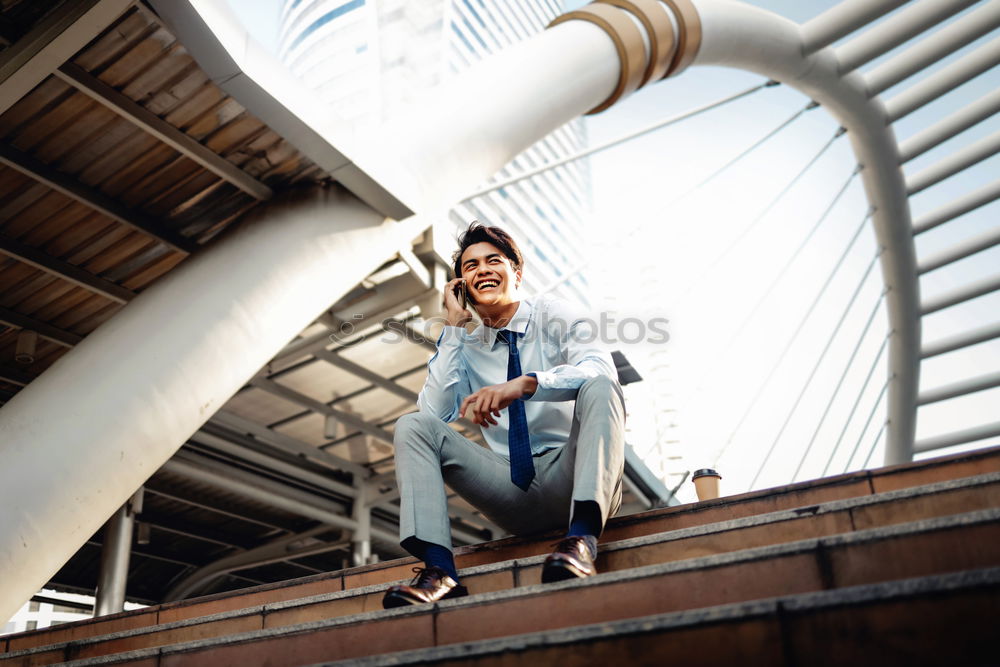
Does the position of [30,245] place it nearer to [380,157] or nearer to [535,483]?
[380,157]

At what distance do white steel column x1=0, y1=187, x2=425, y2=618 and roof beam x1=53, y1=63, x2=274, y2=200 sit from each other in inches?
7.5

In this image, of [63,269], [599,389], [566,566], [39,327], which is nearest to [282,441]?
[39,327]

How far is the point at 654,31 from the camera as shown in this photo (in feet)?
20.1

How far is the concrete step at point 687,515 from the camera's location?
2.30 meters

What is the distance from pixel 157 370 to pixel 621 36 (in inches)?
159

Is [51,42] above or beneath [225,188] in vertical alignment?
beneath

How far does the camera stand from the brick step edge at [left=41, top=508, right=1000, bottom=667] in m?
1.47

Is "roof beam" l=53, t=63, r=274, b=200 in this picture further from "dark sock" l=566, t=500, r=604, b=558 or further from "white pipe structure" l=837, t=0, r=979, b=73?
"white pipe structure" l=837, t=0, r=979, b=73

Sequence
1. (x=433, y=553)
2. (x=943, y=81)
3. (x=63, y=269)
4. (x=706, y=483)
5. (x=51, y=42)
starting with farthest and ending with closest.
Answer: (x=943, y=81) → (x=63, y=269) → (x=706, y=483) → (x=51, y=42) → (x=433, y=553)

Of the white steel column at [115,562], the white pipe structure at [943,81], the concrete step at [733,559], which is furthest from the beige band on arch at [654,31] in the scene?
the white steel column at [115,562]

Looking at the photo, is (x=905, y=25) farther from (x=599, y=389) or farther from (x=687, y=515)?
(x=599, y=389)

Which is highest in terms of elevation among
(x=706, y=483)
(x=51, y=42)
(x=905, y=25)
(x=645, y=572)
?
(x=905, y=25)

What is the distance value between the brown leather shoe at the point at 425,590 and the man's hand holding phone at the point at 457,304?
2.95 ft

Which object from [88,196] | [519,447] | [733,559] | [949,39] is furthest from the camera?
[949,39]
